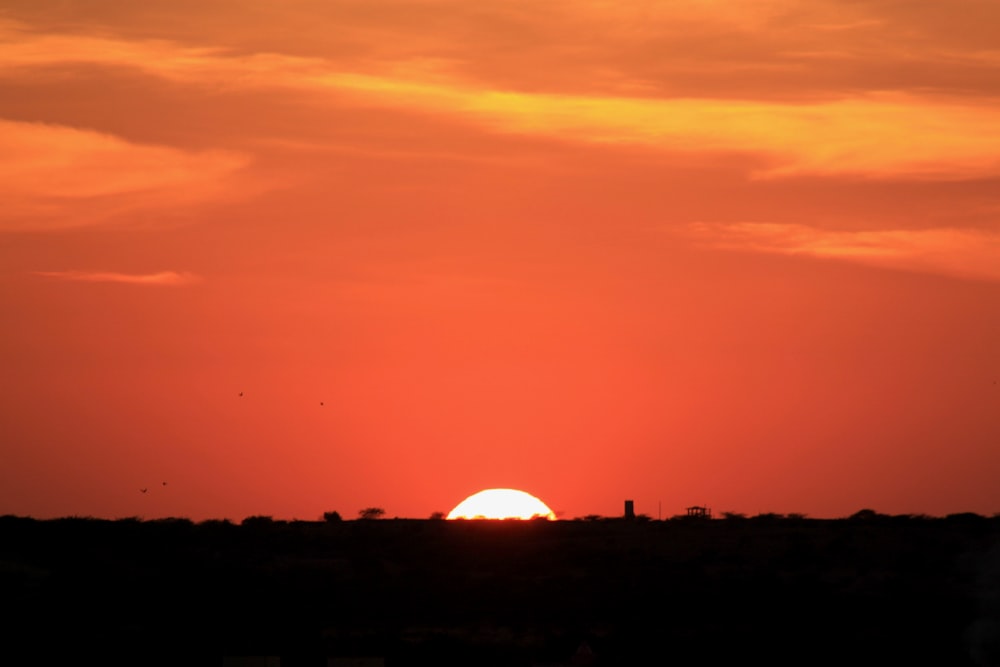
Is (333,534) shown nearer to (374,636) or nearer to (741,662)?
(374,636)

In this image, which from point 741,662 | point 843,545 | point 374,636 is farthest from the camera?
point 843,545

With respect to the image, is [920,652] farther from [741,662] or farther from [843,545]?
[843,545]

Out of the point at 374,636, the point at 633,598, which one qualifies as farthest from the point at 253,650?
the point at 633,598

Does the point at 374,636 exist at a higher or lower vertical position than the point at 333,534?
lower

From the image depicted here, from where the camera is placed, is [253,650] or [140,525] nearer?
[253,650]

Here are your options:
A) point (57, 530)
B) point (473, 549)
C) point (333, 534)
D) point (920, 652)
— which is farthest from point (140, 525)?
point (920, 652)

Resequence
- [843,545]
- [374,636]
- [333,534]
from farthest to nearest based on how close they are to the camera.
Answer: [333,534] < [843,545] < [374,636]
